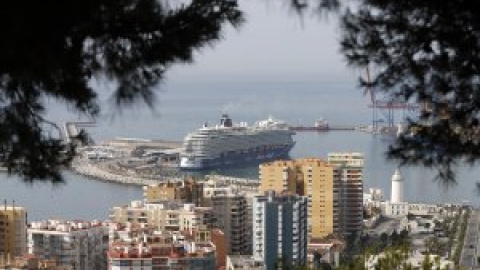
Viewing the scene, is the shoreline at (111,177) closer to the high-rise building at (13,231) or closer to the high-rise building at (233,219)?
the high-rise building at (233,219)

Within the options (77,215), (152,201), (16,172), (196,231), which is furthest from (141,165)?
(16,172)

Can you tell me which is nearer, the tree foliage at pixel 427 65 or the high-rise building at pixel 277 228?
the tree foliage at pixel 427 65

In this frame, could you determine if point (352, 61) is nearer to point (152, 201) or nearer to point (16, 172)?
point (16, 172)

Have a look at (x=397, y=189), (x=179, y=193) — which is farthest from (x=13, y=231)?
(x=397, y=189)

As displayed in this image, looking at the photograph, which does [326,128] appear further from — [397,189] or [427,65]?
[427,65]

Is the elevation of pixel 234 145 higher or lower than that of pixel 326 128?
lower

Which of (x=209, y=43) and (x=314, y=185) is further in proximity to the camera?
(x=314, y=185)

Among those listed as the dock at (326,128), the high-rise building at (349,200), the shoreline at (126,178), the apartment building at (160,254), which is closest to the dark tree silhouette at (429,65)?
the apartment building at (160,254)
